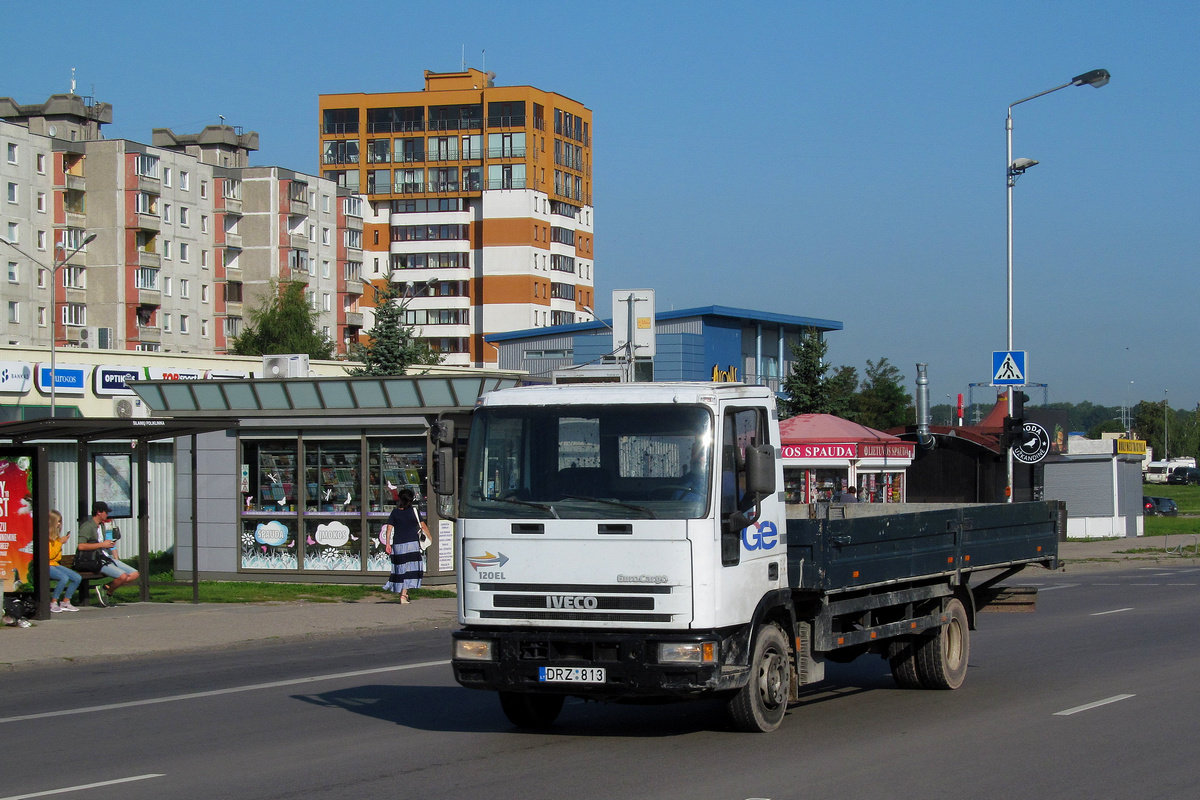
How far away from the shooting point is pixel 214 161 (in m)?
99.6

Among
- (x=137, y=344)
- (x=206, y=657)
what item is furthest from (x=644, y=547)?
(x=137, y=344)

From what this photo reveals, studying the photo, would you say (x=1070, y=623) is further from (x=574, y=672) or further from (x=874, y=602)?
(x=574, y=672)

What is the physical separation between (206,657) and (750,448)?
348 inches

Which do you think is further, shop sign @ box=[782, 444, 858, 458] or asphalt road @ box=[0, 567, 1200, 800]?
shop sign @ box=[782, 444, 858, 458]

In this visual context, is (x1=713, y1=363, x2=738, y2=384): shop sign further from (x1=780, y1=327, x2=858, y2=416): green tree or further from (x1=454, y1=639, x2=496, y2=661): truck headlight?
(x1=454, y1=639, x2=496, y2=661): truck headlight

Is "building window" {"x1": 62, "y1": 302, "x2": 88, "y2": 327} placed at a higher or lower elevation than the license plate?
higher

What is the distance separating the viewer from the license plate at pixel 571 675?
8656mm

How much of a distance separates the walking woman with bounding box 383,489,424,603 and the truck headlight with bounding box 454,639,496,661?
1129 cm

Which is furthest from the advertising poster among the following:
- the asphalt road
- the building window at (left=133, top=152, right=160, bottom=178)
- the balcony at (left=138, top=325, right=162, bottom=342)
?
the building window at (left=133, top=152, right=160, bottom=178)

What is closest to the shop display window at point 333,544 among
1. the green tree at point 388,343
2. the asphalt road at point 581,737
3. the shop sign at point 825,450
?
the asphalt road at point 581,737

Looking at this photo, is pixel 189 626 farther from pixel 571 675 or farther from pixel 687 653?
pixel 687 653

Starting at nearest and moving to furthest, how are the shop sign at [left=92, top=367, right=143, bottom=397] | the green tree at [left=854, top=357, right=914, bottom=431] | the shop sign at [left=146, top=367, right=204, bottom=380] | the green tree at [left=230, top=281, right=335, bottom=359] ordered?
1. the shop sign at [left=92, top=367, right=143, bottom=397]
2. the shop sign at [left=146, top=367, right=204, bottom=380]
3. the green tree at [left=230, top=281, right=335, bottom=359]
4. the green tree at [left=854, top=357, right=914, bottom=431]

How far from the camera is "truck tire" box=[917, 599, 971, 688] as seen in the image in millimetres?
11812

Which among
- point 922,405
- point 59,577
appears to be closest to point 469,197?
point 922,405
